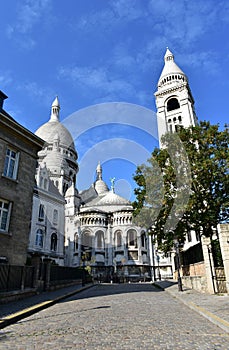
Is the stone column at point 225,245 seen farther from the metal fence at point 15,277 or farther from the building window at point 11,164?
the building window at point 11,164

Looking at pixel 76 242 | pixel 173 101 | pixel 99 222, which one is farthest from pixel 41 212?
pixel 173 101

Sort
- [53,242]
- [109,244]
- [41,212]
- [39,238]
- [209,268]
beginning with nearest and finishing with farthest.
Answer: [209,268]
[39,238]
[41,212]
[53,242]
[109,244]

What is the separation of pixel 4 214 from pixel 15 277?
14.0ft

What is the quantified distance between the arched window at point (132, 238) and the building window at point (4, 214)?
140 feet

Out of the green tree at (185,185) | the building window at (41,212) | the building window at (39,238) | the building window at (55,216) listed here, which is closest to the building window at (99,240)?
the building window at (55,216)

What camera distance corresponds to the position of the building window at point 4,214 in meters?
15.6

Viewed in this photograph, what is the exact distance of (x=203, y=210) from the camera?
58.2ft

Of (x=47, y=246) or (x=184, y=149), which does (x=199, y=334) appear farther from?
(x=47, y=246)

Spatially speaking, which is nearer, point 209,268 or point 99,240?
point 209,268

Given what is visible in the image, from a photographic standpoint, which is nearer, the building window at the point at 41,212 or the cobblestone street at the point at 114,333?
the cobblestone street at the point at 114,333

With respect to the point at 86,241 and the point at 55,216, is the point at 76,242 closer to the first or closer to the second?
the point at 86,241

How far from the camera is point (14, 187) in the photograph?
16.5 metres

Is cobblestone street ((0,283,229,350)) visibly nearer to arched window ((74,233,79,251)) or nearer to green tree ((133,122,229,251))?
green tree ((133,122,229,251))

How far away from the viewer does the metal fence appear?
1209 centimetres
